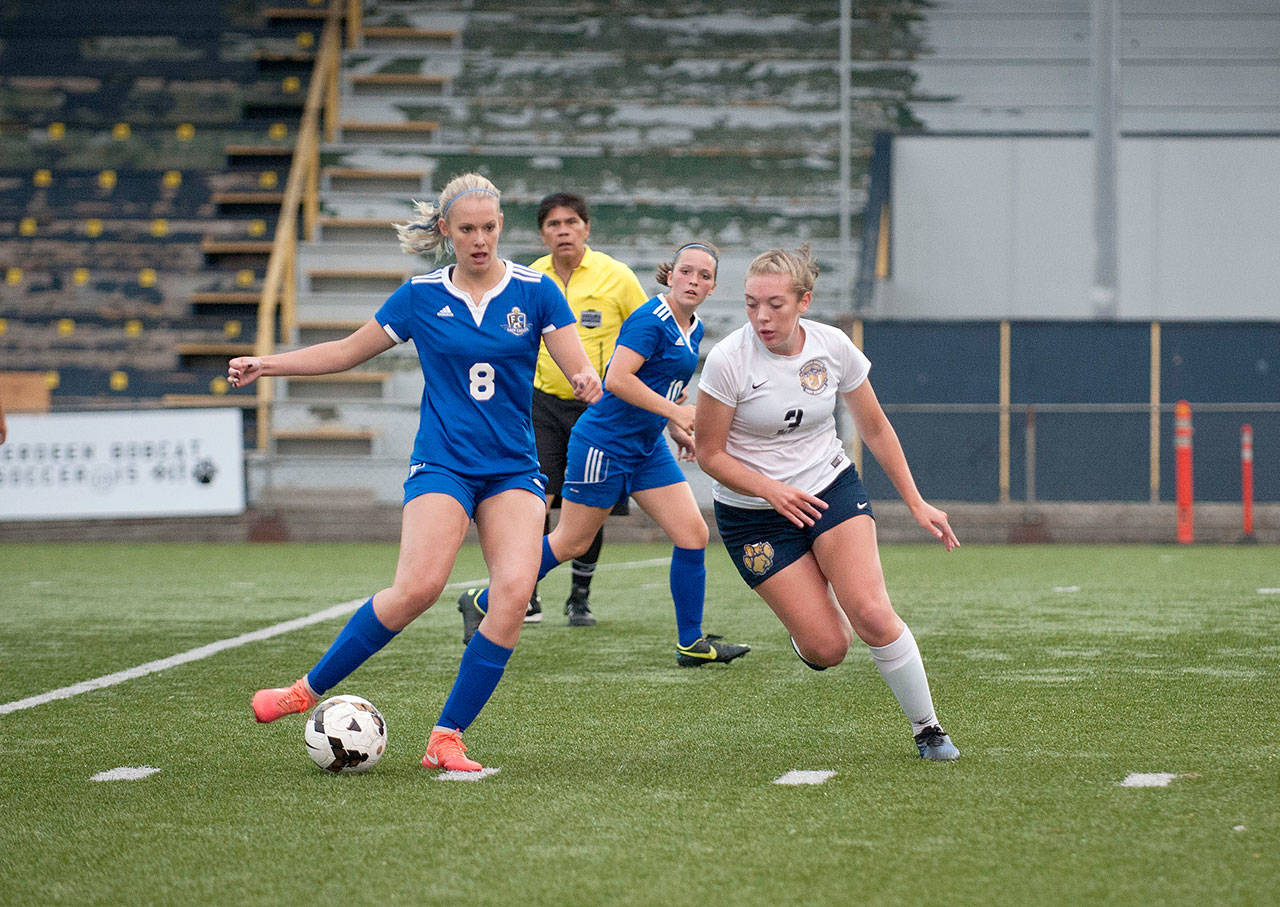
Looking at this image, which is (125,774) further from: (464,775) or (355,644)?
(464,775)

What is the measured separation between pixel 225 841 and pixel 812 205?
58.6ft

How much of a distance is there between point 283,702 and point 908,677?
1964mm

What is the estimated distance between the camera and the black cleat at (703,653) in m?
7.18

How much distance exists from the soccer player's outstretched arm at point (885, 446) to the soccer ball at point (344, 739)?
5.86ft

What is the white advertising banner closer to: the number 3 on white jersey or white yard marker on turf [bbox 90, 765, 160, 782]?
white yard marker on turf [bbox 90, 765, 160, 782]

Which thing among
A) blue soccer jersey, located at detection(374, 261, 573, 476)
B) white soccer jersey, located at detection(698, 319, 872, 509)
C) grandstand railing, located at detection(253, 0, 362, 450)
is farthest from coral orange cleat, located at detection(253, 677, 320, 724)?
grandstand railing, located at detection(253, 0, 362, 450)

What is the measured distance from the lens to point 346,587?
11062mm

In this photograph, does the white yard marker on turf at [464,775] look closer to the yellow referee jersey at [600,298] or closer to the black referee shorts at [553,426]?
the yellow referee jersey at [600,298]

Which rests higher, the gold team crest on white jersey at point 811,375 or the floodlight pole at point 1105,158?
the floodlight pole at point 1105,158

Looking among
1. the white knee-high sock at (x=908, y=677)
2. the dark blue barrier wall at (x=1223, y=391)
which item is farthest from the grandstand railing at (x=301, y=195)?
the white knee-high sock at (x=908, y=677)

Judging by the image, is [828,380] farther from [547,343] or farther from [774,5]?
[774,5]

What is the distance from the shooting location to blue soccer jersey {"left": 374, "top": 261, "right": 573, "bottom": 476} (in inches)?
197

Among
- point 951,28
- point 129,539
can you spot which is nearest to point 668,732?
point 129,539

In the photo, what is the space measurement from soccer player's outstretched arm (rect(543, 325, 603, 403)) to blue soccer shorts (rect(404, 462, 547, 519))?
34 cm
